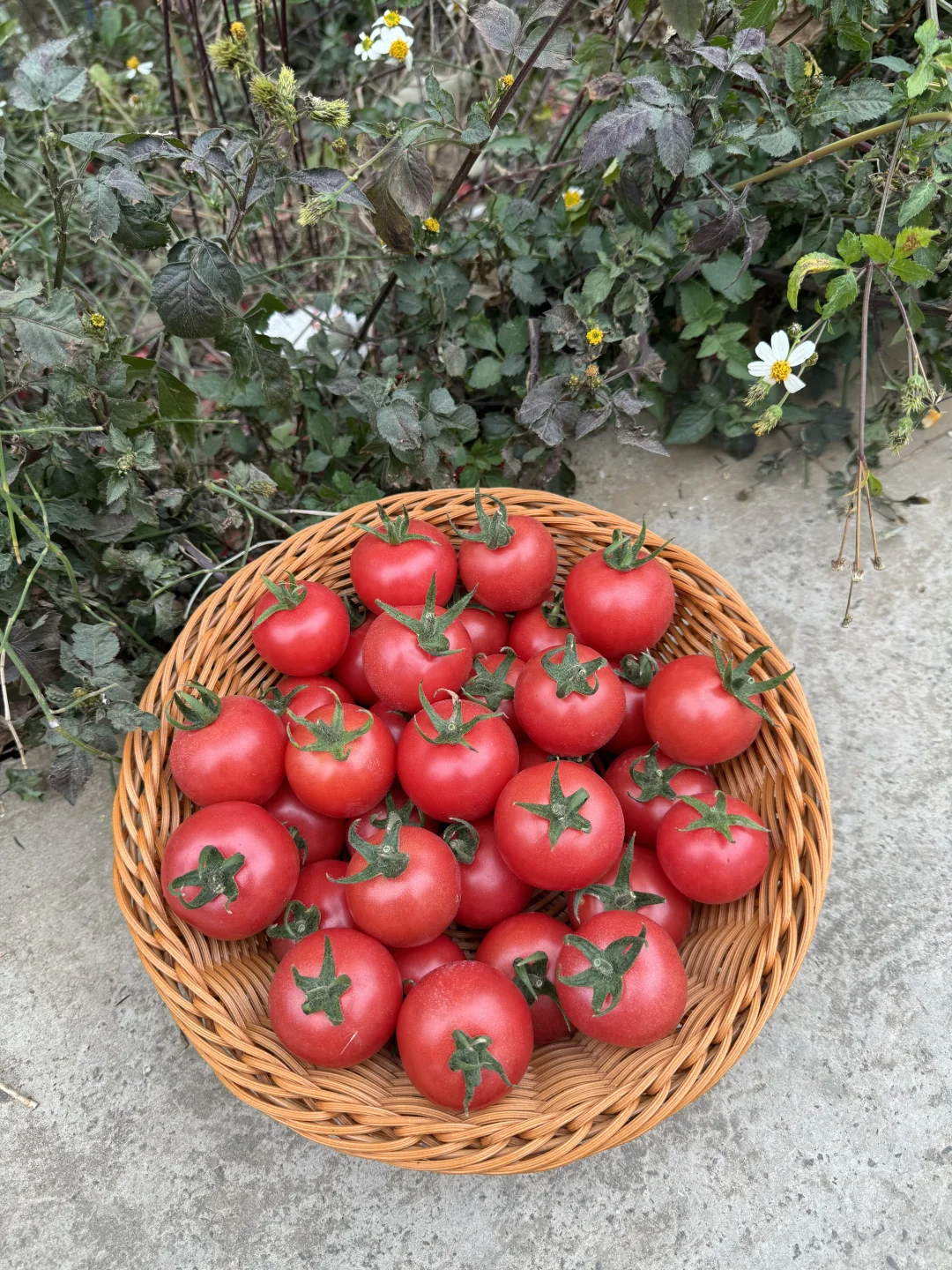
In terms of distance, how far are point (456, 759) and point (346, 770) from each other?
0.43 feet

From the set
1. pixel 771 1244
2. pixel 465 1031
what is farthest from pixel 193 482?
pixel 771 1244

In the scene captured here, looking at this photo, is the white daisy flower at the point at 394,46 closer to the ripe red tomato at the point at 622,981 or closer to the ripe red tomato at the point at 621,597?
the ripe red tomato at the point at 621,597

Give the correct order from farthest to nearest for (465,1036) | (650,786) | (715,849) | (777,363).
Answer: (777,363) → (650,786) → (715,849) → (465,1036)

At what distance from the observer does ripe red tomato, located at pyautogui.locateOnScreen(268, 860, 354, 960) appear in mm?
1023

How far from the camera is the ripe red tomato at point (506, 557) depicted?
1.15 metres

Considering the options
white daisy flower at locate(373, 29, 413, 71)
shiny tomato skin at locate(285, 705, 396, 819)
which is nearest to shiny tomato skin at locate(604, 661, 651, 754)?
shiny tomato skin at locate(285, 705, 396, 819)

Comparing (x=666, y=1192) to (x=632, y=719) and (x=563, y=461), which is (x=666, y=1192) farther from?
(x=563, y=461)

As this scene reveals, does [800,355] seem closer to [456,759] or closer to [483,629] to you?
[483,629]

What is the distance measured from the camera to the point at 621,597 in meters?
1.10

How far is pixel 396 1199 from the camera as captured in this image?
105 centimetres

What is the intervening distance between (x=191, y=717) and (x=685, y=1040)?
2.24ft

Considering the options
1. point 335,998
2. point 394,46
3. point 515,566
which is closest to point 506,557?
point 515,566

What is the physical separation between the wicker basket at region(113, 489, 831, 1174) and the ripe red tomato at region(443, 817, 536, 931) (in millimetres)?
100

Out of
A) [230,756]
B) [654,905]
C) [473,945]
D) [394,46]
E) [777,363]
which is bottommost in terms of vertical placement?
[473,945]
